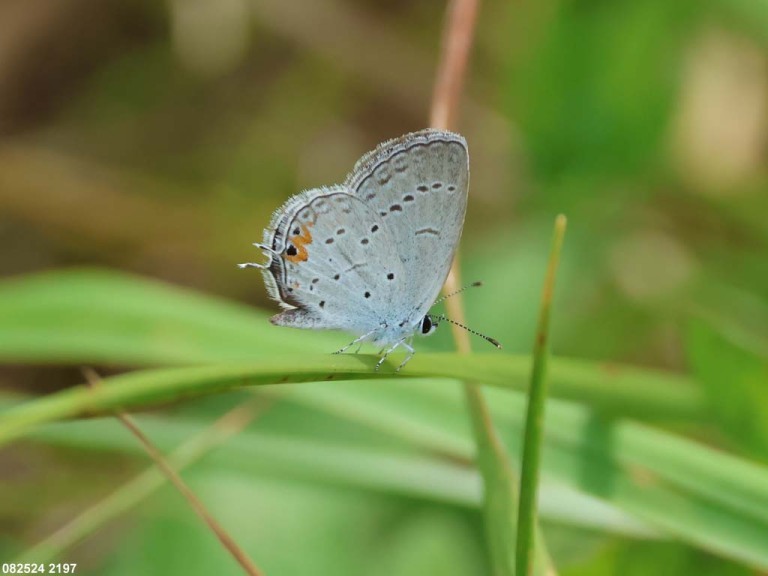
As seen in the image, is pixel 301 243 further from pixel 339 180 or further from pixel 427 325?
pixel 339 180

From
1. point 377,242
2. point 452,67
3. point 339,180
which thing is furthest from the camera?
point 339,180

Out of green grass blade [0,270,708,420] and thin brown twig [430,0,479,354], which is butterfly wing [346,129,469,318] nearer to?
thin brown twig [430,0,479,354]

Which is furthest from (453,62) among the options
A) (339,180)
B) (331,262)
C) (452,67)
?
(339,180)

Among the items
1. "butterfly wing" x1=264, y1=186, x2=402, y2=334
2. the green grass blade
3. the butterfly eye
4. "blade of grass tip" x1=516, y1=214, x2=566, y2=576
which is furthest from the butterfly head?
"blade of grass tip" x1=516, y1=214, x2=566, y2=576

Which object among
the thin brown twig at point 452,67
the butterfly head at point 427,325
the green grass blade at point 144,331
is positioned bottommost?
the butterfly head at point 427,325

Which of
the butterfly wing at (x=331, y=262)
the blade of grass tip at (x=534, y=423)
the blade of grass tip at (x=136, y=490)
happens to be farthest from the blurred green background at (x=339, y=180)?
the blade of grass tip at (x=534, y=423)

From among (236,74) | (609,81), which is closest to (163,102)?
(236,74)

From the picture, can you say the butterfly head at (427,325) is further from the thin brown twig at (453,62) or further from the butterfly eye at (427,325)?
the thin brown twig at (453,62)
